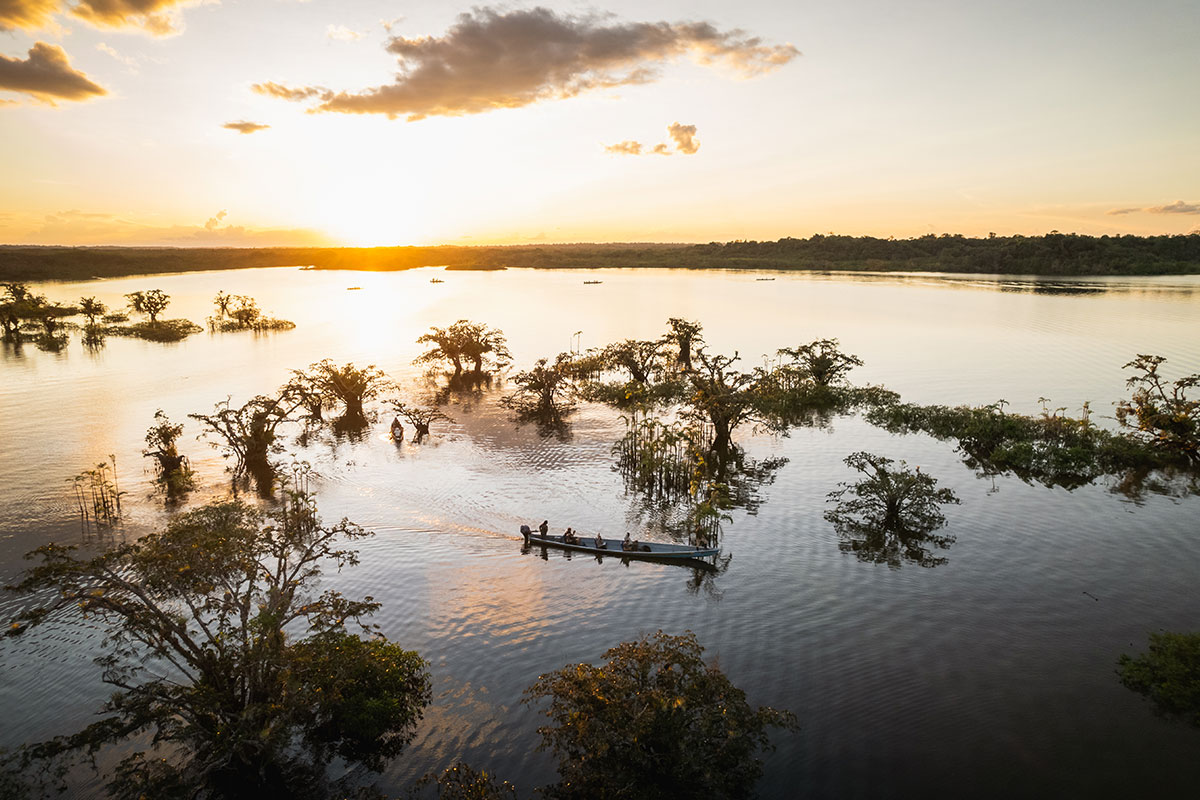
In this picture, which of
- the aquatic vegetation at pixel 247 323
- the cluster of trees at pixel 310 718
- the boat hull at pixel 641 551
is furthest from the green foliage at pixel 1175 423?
the aquatic vegetation at pixel 247 323

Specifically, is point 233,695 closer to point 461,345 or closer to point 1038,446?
point 1038,446

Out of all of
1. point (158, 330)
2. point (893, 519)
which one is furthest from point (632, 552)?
point (158, 330)

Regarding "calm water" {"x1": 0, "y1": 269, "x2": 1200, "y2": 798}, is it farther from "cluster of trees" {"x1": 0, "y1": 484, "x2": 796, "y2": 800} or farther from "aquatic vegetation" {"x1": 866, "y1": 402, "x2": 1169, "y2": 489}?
"aquatic vegetation" {"x1": 866, "y1": 402, "x2": 1169, "y2": 489}

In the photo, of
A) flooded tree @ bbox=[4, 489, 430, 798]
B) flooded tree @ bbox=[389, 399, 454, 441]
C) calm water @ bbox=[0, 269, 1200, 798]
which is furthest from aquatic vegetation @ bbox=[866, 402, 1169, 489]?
flooded tree @ bbox=[4, 489, 430, 798]

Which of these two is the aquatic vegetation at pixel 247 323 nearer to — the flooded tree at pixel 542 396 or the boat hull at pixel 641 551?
the flooded tree at pixel 542 396

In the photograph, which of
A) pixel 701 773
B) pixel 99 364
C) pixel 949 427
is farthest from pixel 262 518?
pixel 99 364
